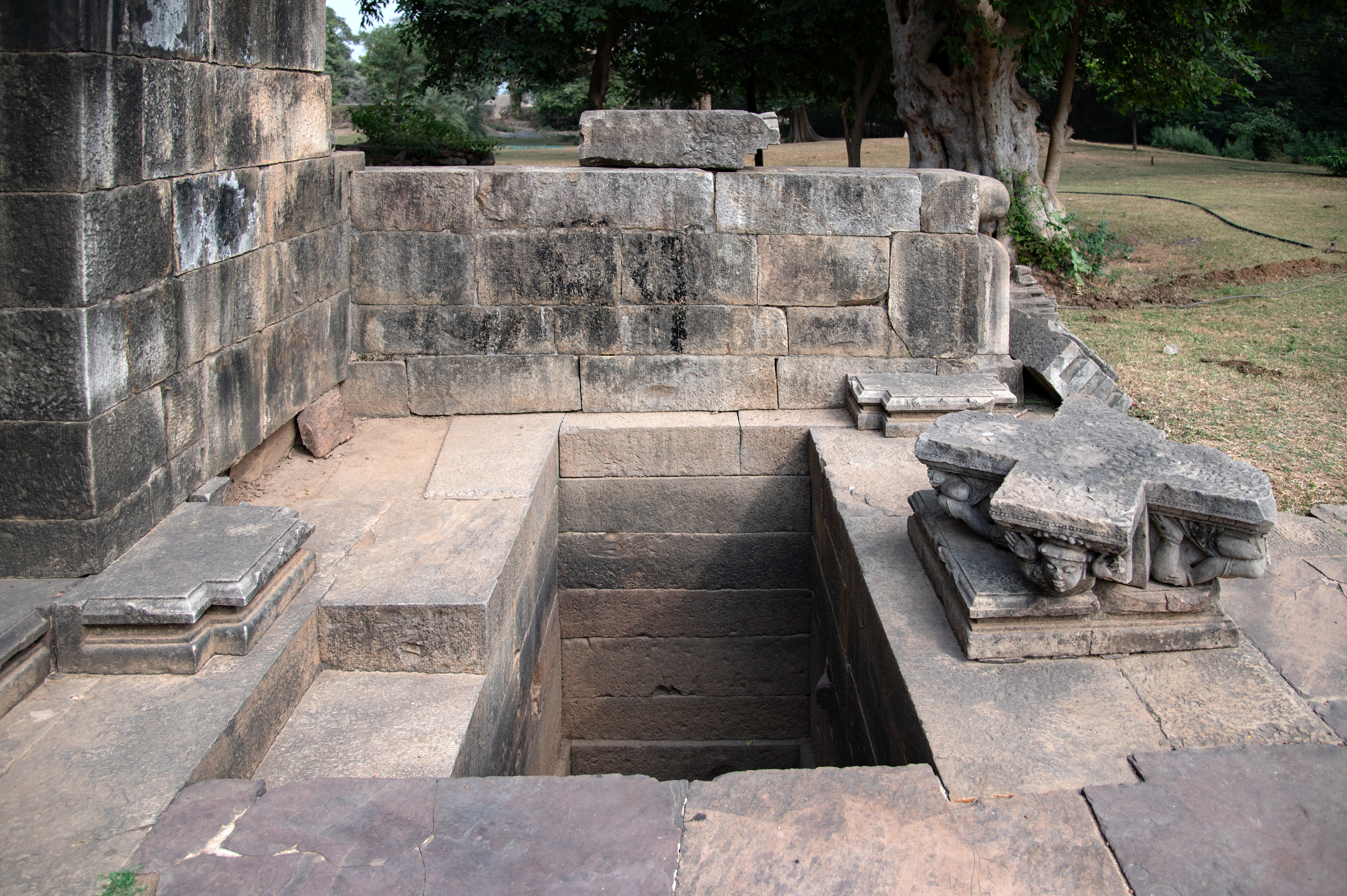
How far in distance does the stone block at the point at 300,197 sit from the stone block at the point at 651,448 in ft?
5.72

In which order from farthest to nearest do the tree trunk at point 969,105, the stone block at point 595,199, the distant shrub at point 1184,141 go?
1. the distant shrub at point 1184,141
2. the tree trunk at point 969,105
3. the stone block at point 595,199

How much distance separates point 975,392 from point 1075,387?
93cm

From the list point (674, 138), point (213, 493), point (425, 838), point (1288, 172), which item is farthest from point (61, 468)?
point (1288, 172)

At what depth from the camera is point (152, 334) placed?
3.70 m

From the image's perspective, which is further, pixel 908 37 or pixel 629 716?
pixel 908 37

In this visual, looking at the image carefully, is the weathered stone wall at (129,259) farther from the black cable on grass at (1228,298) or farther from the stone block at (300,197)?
the black cable on grass at (1228,298)

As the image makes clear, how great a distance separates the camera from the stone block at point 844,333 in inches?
236

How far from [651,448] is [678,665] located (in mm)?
1374

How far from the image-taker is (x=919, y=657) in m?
3.47

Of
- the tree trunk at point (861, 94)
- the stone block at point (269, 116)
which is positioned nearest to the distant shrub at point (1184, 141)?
the tree trunk at point (861, 94)

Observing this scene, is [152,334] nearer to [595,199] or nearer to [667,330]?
[595,199]

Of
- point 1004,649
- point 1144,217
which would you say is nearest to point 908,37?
point 1144,217

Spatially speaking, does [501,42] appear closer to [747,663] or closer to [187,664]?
[747,663]

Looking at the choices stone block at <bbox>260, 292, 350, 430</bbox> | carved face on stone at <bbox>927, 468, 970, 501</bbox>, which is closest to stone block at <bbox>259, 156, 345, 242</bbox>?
stone block at <bbox>260, 292, 350, 430</bbox>
